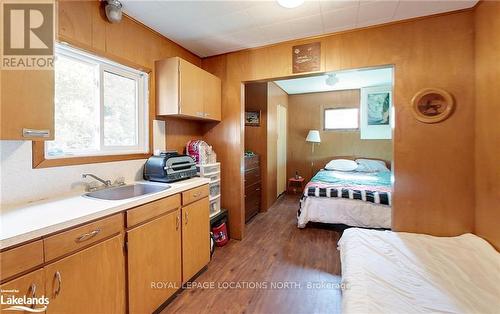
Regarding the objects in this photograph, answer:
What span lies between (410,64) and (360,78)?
250cm

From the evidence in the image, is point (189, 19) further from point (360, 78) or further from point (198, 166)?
point (360, 78)

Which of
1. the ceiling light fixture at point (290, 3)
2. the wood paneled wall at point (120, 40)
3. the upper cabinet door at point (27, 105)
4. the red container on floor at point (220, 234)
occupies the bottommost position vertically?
the red container on floor at point (220, 234)

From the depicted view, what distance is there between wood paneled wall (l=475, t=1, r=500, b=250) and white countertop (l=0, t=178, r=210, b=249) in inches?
97.1

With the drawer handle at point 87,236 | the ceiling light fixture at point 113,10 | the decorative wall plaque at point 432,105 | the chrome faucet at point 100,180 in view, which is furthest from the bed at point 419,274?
the ceiling light fixture at point 113,10

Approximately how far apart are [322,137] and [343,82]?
139 centimetres

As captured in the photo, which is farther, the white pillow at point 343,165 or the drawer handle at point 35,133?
the white pillow at point 343,165

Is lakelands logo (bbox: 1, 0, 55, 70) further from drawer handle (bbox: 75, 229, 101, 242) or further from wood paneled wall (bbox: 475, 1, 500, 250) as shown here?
wood paneled wall (bbox: 475, 1, 500, 250)

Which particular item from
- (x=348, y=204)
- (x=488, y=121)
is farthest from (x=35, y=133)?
(x=348, y=204)

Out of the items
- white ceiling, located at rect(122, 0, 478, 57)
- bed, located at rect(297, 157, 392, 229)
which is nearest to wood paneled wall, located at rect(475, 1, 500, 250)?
white ceiling, located at rect(122, 0, 478, 57)

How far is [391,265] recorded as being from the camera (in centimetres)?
142

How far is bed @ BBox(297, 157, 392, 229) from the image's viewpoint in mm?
2852

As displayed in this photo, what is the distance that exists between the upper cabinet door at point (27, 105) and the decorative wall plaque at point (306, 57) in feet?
6.88

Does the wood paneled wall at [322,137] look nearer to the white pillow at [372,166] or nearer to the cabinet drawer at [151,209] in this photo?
the white pillow at [372,166]

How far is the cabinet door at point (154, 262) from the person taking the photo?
1413 mm
